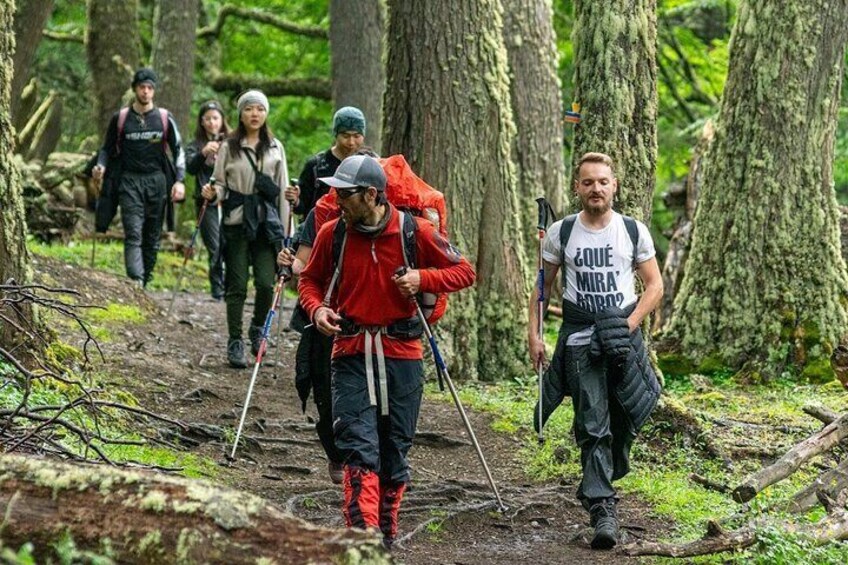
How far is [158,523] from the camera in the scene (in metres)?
4.32

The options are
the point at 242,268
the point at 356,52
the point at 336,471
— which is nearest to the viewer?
the point at 336,471

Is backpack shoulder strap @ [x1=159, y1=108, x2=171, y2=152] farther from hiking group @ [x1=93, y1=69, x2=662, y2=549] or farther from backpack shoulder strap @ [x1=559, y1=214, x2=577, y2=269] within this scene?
backpack shoulder strap @ [x1=559, y1=214, x2=577, y2=269]

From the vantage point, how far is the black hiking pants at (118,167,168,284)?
14.6m

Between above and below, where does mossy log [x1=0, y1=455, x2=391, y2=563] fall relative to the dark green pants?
above

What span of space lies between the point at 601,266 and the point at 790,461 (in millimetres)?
1479

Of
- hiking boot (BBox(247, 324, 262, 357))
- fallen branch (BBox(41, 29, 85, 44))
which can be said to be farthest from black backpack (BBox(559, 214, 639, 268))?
fallen branch (BBox(41, 29, 85, 44))

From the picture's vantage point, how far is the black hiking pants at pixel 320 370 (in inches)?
316

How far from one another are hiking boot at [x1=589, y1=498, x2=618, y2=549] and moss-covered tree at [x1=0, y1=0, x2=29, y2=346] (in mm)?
4123

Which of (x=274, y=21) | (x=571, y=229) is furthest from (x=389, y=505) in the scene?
(x=274, y=21)

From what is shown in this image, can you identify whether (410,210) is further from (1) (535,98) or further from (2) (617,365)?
(1) (535,98)

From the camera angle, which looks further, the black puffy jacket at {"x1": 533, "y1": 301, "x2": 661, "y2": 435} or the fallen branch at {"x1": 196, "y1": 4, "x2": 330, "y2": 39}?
the fallen branch at {"x1": 196, "y1": 4, "x2": 330, "y2": 39}

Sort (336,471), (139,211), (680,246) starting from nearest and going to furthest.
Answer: (336,471) < (139,211) < (680,246)

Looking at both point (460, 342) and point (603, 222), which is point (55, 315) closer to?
point (460, 342)

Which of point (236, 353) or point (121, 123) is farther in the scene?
point (121, 123)
